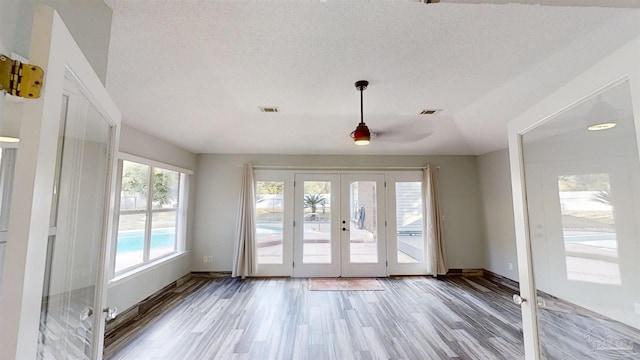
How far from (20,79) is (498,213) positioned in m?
5.71

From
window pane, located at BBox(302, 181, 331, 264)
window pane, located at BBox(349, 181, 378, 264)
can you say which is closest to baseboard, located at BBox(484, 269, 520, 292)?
window pane, located at BBox(349, 181, 378, 264)

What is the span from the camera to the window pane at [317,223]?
5035 millimetres

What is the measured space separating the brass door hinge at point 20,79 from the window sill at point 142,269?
Answer: 123 inches

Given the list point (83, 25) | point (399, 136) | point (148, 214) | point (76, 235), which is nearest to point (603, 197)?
point (76, 235)

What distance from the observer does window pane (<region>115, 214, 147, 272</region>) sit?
3.25 meters

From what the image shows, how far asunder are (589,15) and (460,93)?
1238 mm

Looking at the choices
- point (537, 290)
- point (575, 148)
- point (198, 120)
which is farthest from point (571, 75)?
point (198, 120)

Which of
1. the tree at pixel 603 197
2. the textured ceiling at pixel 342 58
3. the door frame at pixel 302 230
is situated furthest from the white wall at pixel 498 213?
the tree at pixel 603 197

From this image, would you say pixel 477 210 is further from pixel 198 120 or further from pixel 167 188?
pixel 167 188

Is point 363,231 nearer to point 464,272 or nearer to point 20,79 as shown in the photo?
point 464,272

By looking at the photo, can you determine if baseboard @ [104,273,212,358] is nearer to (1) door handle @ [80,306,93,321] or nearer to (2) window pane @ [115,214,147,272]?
(2) window pane @ [115,214,147,272]

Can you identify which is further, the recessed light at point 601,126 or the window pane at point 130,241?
the window pane at point 130,241

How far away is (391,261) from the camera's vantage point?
5035 millimetres

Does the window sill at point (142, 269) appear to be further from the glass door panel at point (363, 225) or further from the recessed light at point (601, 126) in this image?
the recessed light at point (601, 126)
